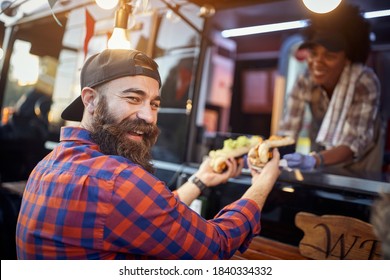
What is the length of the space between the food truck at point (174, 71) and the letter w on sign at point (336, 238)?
18cm

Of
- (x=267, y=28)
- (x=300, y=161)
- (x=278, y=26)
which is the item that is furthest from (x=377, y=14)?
(x=300, y=161)

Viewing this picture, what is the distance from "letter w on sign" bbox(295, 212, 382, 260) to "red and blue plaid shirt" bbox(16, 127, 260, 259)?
0.76 m

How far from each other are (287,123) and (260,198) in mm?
2230

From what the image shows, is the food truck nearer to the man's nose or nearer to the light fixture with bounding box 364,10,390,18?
the light fixture with bounding box 364,10,390,18

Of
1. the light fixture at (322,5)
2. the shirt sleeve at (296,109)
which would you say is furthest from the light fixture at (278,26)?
the light fixture at (322,5)

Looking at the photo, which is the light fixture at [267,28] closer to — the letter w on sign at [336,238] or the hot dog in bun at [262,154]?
the hot dog in bun at [262,154]

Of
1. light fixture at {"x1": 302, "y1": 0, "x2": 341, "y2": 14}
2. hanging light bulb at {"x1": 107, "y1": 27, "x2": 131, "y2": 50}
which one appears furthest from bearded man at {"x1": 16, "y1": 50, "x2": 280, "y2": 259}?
light fixture at {"x1": 302, "y1": 0, "x2": 341, "y2": 14}

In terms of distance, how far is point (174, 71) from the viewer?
12.0 feet

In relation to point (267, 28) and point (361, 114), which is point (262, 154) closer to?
point (361, 114)

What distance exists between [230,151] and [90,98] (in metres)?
1.04

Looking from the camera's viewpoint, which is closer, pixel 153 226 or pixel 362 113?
pixel 153 226

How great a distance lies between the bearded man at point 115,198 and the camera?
1.25 meters

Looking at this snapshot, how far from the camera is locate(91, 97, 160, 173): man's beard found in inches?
59.1
